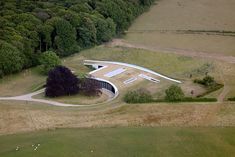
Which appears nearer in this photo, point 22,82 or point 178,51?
point 22,82

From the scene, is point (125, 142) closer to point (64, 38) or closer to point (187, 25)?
point (64, 38)

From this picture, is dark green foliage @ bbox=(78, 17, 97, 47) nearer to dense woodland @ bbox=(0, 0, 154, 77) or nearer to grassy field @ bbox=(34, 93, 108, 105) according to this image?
dense woodland @ bbox=(0, 0, 154, 77)

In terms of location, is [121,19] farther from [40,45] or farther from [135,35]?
[40,45]

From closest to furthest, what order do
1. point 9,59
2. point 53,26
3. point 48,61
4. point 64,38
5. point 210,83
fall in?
1. point 210,83
2. point 9,59
3. point 48,61
4. point 64,38
5. point 53,26

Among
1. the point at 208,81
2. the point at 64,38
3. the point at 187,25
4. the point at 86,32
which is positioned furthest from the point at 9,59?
the point at 187,25

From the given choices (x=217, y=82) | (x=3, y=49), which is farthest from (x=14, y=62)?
(x=217, y=82)

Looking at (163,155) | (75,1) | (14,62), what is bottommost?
(163,155)
